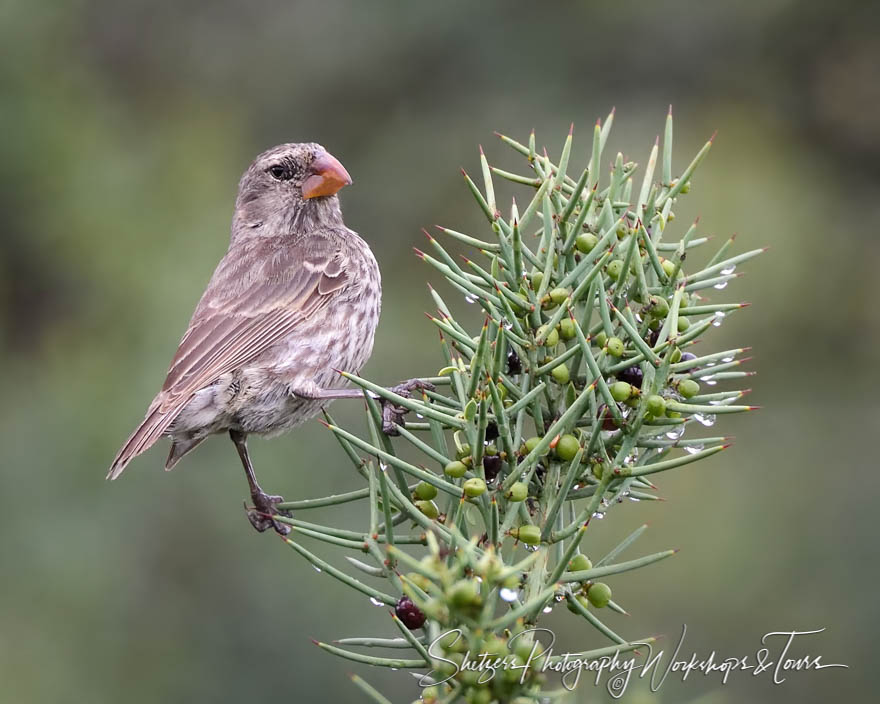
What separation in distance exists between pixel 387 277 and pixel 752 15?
3107mm

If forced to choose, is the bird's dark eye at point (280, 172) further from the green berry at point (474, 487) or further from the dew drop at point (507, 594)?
the dew drop at point (507, 594)

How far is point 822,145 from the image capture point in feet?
26.3

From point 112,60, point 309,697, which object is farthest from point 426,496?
point 112,60

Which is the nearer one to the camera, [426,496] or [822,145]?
[426,496]

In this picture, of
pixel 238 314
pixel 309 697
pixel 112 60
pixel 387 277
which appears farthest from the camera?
pixel 112 60

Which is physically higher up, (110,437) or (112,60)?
(112,60)

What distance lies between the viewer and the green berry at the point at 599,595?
1.77 metres

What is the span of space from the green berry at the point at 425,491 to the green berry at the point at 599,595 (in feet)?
1.02

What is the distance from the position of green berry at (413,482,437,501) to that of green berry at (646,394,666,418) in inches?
15.3

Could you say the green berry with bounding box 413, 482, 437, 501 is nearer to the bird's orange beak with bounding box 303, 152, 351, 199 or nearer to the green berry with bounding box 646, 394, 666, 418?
the green berry with bounding box 646, 394, 666, 418

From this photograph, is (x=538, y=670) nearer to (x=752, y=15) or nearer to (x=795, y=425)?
(x=795, y=425)

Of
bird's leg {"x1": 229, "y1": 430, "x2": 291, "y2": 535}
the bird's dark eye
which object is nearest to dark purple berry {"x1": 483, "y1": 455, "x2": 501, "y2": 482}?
bird's leg {"x1": 229, "y1": 430, "x2": 291, "y2": 535}

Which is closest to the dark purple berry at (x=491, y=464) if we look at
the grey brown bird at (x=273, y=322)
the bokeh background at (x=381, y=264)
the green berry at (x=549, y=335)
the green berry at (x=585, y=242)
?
the green berry at (x=549, y=335)

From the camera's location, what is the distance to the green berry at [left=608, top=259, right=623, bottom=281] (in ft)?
6.54
